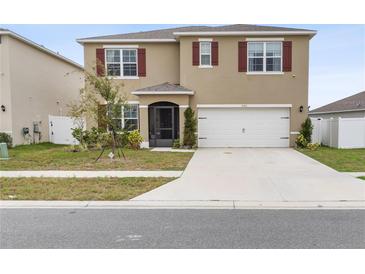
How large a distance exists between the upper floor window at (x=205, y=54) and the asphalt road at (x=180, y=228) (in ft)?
42.6

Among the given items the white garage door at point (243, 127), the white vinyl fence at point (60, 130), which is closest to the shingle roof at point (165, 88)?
the white garage door at point (243, 127)

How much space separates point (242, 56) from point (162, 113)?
5505mm

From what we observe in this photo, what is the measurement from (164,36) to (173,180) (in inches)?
492

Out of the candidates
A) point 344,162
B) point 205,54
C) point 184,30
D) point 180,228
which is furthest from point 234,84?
point 180,228

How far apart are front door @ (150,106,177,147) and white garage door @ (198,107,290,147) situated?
63.4 inches

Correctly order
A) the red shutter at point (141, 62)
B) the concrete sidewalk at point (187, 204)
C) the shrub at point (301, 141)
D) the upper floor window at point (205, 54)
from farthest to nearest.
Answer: the red shutter at point (141, 62) → the upper floor window at point (205, 54) → the shrub at point (301, 141) → the concrete sidewalk at point (187, 204)

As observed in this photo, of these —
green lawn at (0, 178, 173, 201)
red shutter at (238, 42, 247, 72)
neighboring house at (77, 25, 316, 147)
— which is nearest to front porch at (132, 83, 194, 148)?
neighboring house at (77, 25, 316, 147)

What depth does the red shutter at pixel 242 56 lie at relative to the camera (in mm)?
17656

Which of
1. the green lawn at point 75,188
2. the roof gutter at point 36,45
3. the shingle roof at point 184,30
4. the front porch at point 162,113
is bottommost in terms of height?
the green lawn at point 75,188

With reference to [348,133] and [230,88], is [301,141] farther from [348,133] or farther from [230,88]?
[230,88]

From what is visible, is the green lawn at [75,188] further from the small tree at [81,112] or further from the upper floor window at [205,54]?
the upper floor window at [205,54]

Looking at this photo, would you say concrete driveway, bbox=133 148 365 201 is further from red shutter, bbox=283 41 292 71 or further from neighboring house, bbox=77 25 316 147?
red shutter, bbox=283 41 292 71

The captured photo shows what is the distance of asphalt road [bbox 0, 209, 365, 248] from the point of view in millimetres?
4629

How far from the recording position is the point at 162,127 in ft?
59.5
